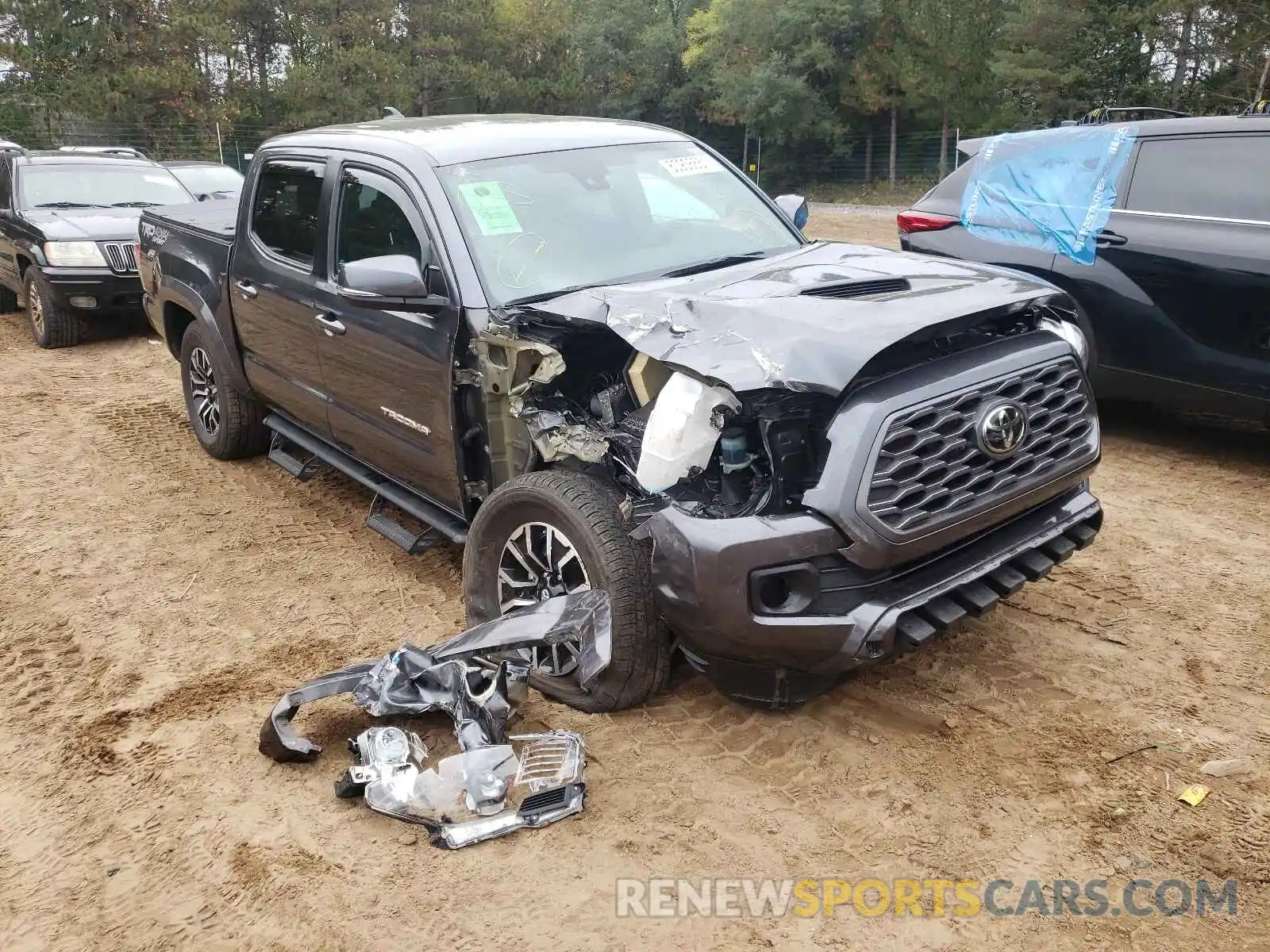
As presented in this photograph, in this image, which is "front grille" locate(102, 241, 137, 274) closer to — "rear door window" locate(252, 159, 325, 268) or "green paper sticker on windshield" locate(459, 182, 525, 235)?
"rear door window" locate(252, 159, 325, 268)

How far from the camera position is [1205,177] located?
548 cm

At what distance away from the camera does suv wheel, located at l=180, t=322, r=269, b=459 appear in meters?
5.86

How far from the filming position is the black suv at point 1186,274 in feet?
16.9

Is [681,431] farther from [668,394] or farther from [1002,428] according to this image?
[1002,428]

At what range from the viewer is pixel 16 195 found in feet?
33.0

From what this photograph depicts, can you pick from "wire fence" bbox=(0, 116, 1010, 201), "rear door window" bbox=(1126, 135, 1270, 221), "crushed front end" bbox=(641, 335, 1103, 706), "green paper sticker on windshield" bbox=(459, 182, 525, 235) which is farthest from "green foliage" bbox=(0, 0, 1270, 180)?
"crushed front end" bbox=(641, 335, 1103, 706)

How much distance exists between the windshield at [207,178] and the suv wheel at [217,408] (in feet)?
23.9

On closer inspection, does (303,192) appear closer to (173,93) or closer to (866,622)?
(866,622)

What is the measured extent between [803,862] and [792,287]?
1766 millimetres

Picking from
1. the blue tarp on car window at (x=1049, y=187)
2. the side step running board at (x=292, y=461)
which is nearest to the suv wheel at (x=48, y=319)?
the side step running board at (x=292, y=461)

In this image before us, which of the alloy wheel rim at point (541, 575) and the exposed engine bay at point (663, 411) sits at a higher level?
the exposed engine bay at point (663, 411)

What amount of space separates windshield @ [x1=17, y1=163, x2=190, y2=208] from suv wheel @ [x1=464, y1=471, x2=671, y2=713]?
331 inches

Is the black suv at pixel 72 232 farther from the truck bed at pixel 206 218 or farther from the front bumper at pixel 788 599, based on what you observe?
the front bumper at pixel 788 599

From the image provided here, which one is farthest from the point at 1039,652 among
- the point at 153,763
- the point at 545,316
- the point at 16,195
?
the point at 16,195
